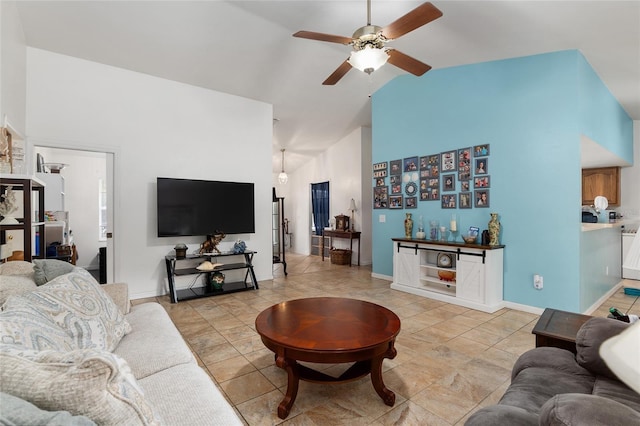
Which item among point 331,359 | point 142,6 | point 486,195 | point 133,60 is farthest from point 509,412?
point 133,60

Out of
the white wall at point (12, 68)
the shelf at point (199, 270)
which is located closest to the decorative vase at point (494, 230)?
the shelf at point (199, 270)

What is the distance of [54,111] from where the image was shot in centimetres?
374

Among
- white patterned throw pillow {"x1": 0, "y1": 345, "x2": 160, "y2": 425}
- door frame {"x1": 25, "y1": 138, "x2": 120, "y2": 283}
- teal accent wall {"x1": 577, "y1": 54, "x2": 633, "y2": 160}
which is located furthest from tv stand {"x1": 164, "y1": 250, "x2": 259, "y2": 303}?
teal accent wall {"x1": 577, "y1": 54, "x2": 633, "y2": 160}

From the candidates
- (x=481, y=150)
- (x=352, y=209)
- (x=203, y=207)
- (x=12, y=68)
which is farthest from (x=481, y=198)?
(x=12, y=68)

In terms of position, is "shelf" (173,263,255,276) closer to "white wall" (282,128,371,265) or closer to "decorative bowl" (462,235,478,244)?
"decorative bowl" (462,235,478,244)

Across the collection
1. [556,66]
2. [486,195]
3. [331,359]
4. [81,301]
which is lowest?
[331,359]

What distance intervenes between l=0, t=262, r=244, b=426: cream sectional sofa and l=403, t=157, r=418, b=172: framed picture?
4.07m

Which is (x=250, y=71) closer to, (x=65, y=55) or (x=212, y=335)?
(x=65, y=55)

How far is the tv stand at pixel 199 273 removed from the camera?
4188 millimetres

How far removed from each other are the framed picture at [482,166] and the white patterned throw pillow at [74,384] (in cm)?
441

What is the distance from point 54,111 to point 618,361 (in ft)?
16.7

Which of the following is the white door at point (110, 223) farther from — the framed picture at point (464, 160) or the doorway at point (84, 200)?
the framed picture at point (464, 160)

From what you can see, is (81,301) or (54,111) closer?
(81,301)

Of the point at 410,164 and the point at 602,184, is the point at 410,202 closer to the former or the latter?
the point at 410,164
